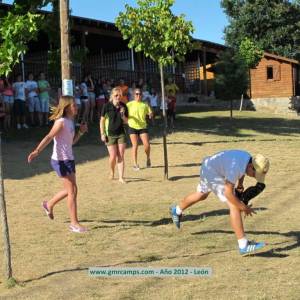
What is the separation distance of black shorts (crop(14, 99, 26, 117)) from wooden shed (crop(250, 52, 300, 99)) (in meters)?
23.0

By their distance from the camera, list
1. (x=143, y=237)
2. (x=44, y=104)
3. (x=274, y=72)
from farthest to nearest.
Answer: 1. (x=274, y=72)
2. (x=44, y=104)
3. (x=143, y=237)

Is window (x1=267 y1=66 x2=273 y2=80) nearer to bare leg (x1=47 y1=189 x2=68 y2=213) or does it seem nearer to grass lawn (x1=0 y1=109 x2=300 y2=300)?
grass lawn (x1=0 y1=109 x2=300 y2=300)

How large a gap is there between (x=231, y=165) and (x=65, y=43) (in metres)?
9.30

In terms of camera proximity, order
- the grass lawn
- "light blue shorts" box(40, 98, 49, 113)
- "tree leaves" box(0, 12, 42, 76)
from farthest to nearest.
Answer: "light blue shorts" box(40, 98, 49, 113)
the grass lawn
"tree leaves" box(0, 12, 42, 76)

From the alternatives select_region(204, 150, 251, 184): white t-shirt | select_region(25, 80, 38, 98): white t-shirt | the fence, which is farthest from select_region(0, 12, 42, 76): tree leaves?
Answer: the fence

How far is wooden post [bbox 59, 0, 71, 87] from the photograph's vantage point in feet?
46.9

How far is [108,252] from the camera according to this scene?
21.4ft

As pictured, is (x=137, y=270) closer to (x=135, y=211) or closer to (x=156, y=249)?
(x=156, y=249)

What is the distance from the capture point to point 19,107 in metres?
17.5

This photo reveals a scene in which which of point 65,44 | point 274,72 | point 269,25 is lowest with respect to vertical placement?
point 65,44

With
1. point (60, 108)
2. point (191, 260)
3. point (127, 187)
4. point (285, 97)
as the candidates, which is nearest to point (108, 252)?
point (191, 260)

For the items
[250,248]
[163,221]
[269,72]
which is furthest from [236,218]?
[269,72]

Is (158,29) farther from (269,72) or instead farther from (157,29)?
(269,72)

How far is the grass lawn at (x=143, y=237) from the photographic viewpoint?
533 cm
